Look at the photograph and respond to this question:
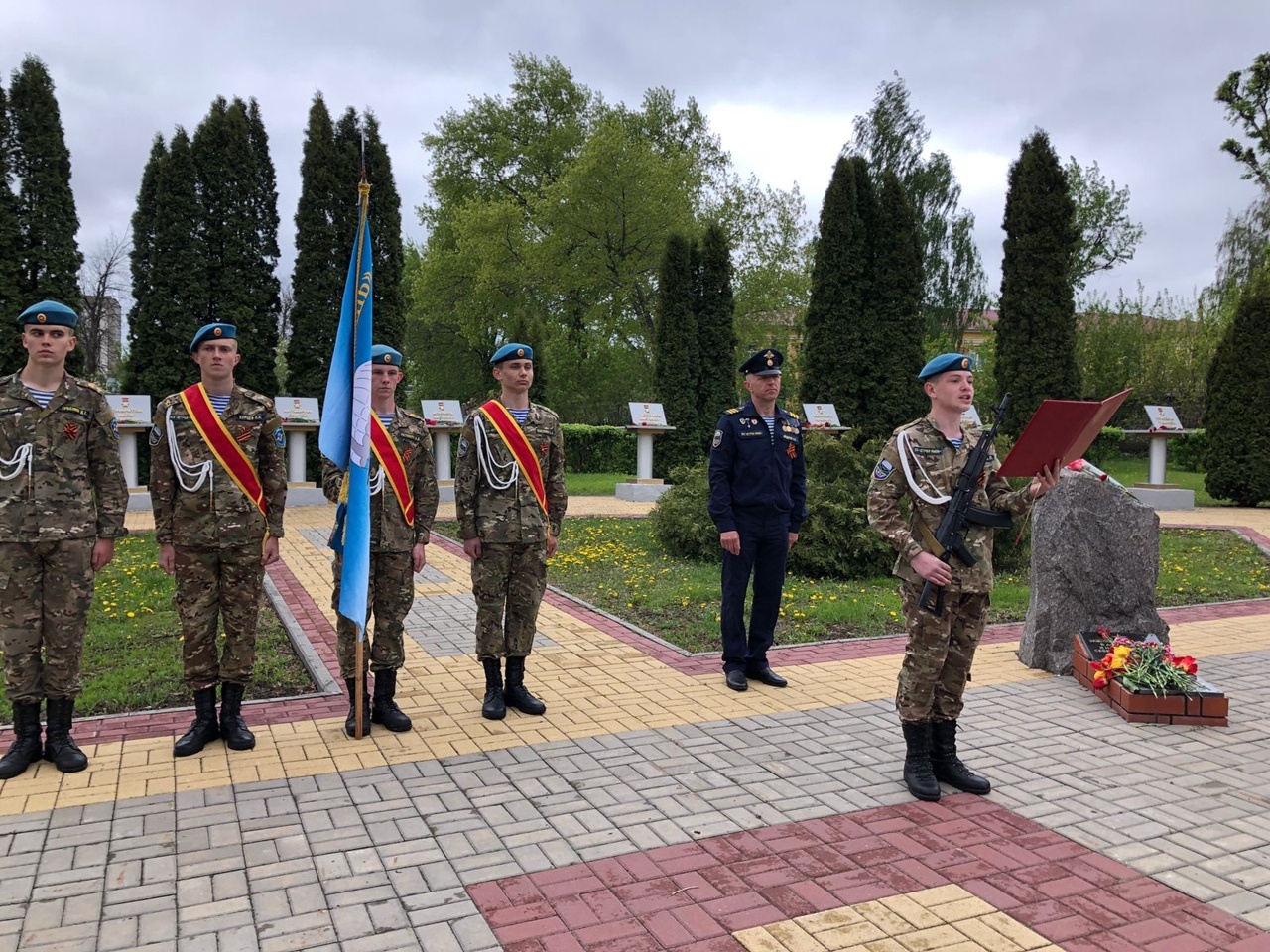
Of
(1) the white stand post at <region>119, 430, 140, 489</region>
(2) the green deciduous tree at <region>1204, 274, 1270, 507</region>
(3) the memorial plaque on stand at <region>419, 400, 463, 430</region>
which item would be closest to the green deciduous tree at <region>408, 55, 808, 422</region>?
(3) the memorial plaque on stand at <region>419, 400, 463, 430</region>

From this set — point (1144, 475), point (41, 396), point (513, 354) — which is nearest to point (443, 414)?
point (513, 354)

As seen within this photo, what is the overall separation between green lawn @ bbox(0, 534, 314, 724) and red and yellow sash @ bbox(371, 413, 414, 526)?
1606 mm

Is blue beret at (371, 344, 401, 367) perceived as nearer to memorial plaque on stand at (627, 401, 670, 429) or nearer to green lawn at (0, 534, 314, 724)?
green lawn at (0, 534, 314, 724)

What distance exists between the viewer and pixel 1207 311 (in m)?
34.8

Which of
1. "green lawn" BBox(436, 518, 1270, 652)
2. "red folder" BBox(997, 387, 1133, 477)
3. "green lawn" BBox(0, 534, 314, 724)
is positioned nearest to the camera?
"red folder" BBox(997, 387, 1133, 477)

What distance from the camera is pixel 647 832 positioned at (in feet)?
12.1

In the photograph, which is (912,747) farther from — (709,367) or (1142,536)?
(709,367)

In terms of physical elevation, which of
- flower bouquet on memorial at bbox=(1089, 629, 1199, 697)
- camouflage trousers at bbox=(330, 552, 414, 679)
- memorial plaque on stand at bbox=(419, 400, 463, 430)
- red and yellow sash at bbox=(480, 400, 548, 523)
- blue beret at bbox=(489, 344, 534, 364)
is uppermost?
blue beret at bbox=(489, 344, 534, 364)

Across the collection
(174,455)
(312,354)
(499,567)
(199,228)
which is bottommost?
(499,567)

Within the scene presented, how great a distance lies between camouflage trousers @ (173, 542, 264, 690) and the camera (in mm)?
4484

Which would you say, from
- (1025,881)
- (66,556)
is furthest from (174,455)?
(1025,881)

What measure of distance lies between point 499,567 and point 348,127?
17.0 m

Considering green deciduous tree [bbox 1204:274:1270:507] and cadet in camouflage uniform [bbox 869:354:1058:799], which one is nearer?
cadet in camouflage uniform [bbox 869:354:1058:799]

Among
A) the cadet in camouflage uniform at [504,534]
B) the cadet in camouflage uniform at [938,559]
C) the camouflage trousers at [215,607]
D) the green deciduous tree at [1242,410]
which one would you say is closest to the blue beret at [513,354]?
the cadet in camouflage uniform at [504,534]
